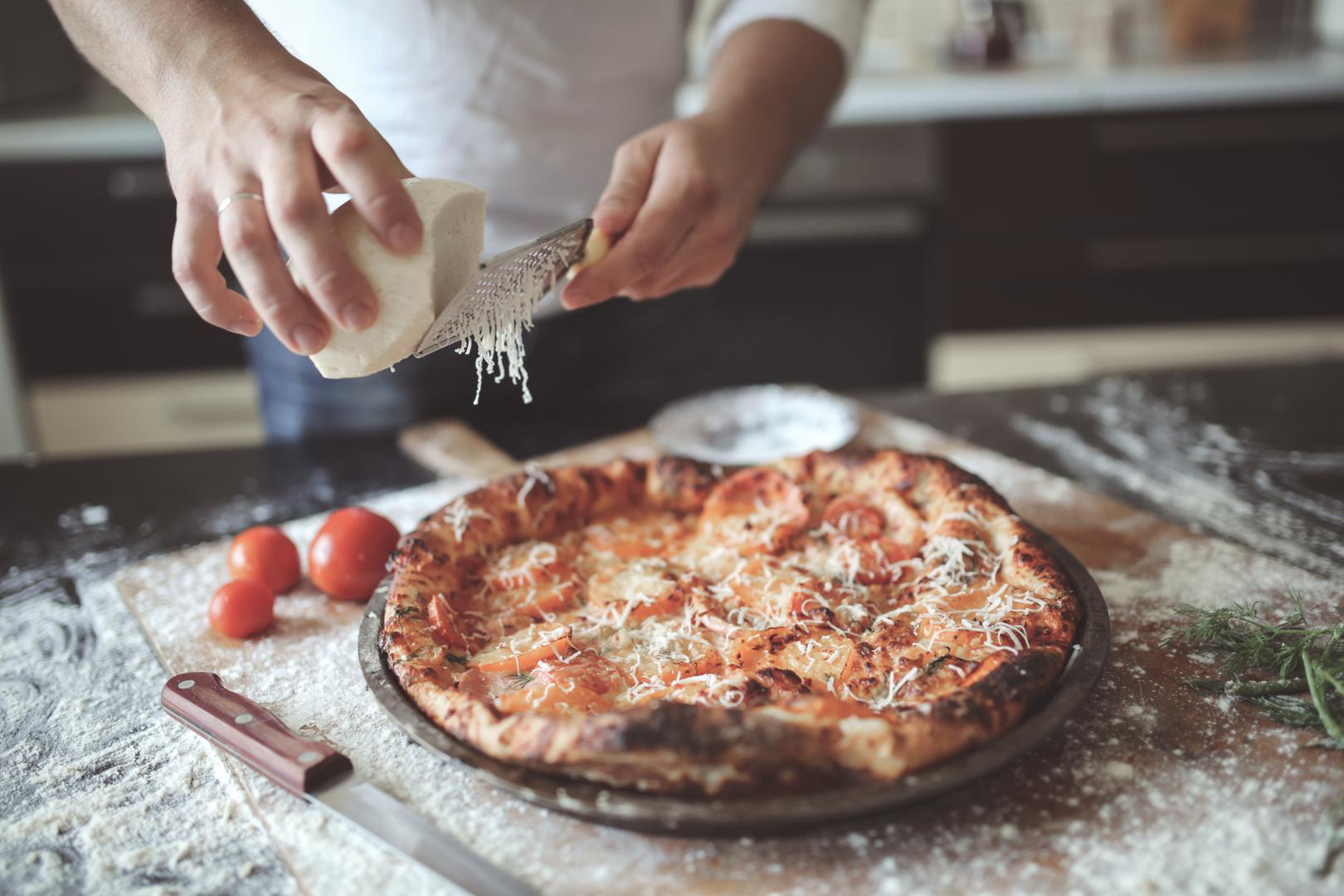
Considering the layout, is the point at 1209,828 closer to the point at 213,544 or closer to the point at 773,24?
the point at 213,544

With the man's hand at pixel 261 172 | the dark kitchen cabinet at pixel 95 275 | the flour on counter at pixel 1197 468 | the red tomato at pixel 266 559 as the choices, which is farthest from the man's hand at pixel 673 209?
the dark kitchen cabinet at pixel 95 275

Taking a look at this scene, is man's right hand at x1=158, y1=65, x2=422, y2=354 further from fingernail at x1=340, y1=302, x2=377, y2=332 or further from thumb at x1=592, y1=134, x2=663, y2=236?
thumb at x1=592, y1=134, x2=663, y2=236

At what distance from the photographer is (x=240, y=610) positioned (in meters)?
1.40

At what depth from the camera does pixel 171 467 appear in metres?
1.97

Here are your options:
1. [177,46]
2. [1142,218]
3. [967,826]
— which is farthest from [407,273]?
[1142,218]

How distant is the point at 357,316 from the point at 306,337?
0.20 feet

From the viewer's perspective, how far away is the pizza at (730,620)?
99 centimetres

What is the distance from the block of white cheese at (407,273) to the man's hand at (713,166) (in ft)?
0.85

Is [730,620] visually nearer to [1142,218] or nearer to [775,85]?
[775,85]

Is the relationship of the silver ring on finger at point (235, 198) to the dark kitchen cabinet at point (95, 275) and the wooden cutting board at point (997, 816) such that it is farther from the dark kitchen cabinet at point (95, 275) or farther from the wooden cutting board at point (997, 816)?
the dark kitchen cabinet at point (95, 275)

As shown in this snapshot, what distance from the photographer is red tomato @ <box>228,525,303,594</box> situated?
1510mm

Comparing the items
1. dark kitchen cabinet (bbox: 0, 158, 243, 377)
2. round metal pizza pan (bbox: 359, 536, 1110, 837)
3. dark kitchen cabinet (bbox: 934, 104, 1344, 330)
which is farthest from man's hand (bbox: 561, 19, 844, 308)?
dark kitchen cabinet (bbox: 0, 158, 243, 377)

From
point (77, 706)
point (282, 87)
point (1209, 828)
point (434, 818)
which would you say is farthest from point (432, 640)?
point (1209, 828)

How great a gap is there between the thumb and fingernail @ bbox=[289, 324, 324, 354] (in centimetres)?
46
